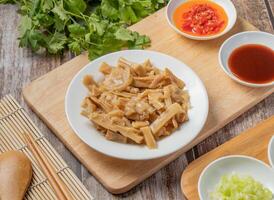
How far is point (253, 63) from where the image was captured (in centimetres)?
301

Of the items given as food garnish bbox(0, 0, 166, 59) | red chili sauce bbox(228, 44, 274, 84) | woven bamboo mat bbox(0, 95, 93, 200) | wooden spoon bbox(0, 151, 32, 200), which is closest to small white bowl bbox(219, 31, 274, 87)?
red chili sauce bbox(228, 44, 274, 84)

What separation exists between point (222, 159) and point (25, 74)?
1.29 meters

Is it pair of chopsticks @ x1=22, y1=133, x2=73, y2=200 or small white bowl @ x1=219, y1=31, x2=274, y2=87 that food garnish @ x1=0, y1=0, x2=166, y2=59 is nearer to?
small white bowl @ x1=219, y1=31, x2=274, y2=87

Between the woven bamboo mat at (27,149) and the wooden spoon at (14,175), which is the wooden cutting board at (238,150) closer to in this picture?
the woven bamboo mat at (27,149)

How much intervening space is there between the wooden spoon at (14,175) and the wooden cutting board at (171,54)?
0.83 ft

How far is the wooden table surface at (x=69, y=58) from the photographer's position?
102 inches

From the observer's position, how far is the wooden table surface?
8.51 feet

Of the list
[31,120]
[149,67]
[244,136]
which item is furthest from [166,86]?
[31,120]

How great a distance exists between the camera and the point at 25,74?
3.13 m

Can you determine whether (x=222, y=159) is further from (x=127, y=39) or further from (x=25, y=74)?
(x=25, y=74)

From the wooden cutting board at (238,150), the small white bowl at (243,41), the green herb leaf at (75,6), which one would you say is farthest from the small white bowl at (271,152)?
the green herb leaf at (75,6)


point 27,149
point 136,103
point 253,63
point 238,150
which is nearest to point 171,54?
point 253,63

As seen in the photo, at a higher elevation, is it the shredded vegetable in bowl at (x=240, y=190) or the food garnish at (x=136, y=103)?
the food garnish at (x=136, y=103)

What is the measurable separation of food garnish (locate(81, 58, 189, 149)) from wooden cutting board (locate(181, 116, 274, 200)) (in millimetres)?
210
